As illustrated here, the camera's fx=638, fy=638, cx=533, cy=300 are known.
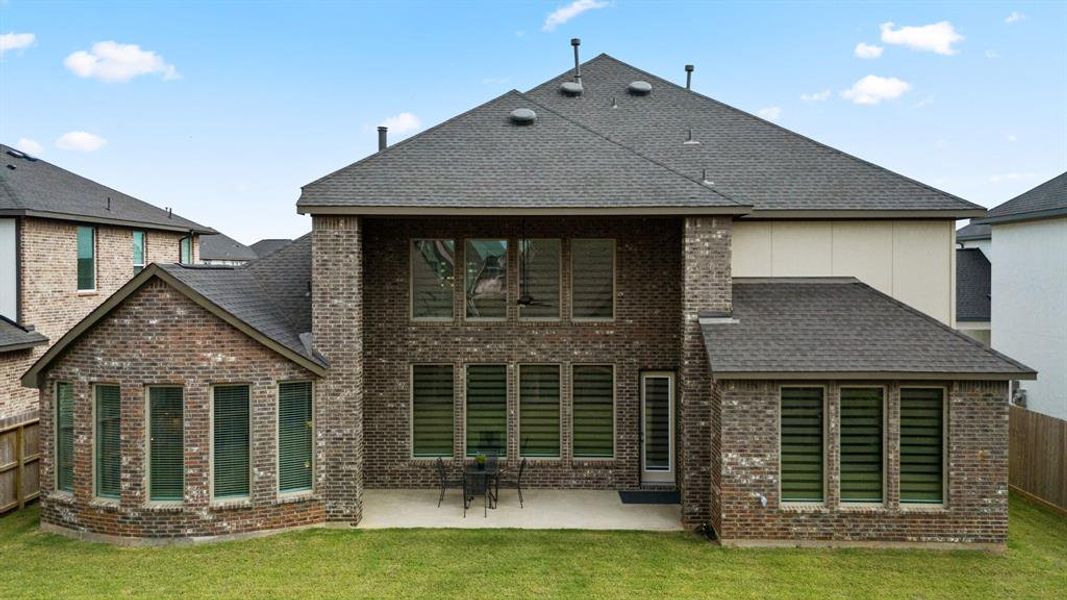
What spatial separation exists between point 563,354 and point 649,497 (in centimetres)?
279

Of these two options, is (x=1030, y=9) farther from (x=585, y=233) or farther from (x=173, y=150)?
(x=173, y=150)

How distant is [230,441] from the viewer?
8.75 meters

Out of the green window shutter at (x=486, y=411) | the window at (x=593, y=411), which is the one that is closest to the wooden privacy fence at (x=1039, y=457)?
the window at (x=593, y=411)

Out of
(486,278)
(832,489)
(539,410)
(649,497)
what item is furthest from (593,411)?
(832,489)

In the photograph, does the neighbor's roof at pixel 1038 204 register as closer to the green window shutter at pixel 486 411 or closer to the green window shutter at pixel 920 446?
the green window shutter at pixel 920 446

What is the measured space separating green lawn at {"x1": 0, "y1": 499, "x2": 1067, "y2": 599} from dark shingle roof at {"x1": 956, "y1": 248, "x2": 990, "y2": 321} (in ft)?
39.2

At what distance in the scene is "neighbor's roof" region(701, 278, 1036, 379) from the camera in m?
8.36

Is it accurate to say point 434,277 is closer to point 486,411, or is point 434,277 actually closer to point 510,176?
point 510,176

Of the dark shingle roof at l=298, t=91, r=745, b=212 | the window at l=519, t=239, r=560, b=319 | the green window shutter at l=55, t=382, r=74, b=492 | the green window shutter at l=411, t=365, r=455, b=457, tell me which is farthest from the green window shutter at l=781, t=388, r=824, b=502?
the green window shutter at l=55, t=382, r=74, b=492

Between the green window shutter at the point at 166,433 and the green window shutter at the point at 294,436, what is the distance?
1.24 m

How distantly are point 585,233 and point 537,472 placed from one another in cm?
424

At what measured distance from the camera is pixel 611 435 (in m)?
11.1

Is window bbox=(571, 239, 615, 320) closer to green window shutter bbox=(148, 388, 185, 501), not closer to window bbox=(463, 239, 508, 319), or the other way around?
window bbox=(463, 239, 508, 319)

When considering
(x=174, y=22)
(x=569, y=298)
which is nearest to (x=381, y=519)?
(x=569, y=298)
